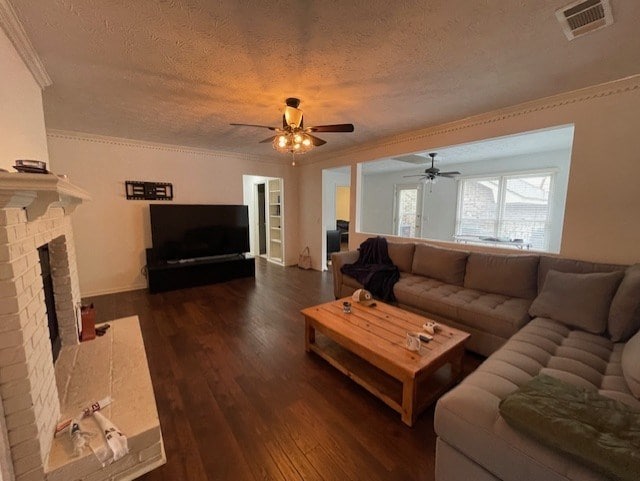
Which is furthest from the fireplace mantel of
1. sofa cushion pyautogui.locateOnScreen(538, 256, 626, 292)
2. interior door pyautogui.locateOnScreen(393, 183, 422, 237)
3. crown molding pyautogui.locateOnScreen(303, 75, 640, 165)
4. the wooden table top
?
interior door pyautogui.locateOnScreen(393, 183, 422, 237)

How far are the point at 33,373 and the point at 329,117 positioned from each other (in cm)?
313

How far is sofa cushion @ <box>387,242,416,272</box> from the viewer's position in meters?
3.68

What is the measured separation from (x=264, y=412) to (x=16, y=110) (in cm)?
256

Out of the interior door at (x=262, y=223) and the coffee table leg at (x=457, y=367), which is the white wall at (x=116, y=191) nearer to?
the interior door at (x=262, y=223)

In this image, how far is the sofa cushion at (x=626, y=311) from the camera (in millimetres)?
1831

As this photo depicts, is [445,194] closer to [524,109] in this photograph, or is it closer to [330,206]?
[330,206]

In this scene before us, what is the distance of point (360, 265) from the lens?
12.6 ft

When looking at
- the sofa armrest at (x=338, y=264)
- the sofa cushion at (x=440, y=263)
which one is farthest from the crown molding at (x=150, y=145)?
the sofa cushion at (x=440, y=263)

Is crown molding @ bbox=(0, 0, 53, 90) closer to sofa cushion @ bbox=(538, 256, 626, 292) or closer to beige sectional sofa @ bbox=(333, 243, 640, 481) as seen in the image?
beige sectional sofa @ bbox=(333, 243, 640, 481)

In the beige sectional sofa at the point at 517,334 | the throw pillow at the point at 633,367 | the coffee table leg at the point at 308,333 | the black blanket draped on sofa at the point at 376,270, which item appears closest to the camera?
the beige sectional sofa at the point at 517,334

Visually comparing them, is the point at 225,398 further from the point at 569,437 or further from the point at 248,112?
the point at 248,112

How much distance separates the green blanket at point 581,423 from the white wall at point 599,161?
6.66 ft

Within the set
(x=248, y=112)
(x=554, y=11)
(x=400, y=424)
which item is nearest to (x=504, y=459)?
(x=400, y=424)

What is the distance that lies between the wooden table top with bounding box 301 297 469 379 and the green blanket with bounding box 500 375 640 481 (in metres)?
0.59
